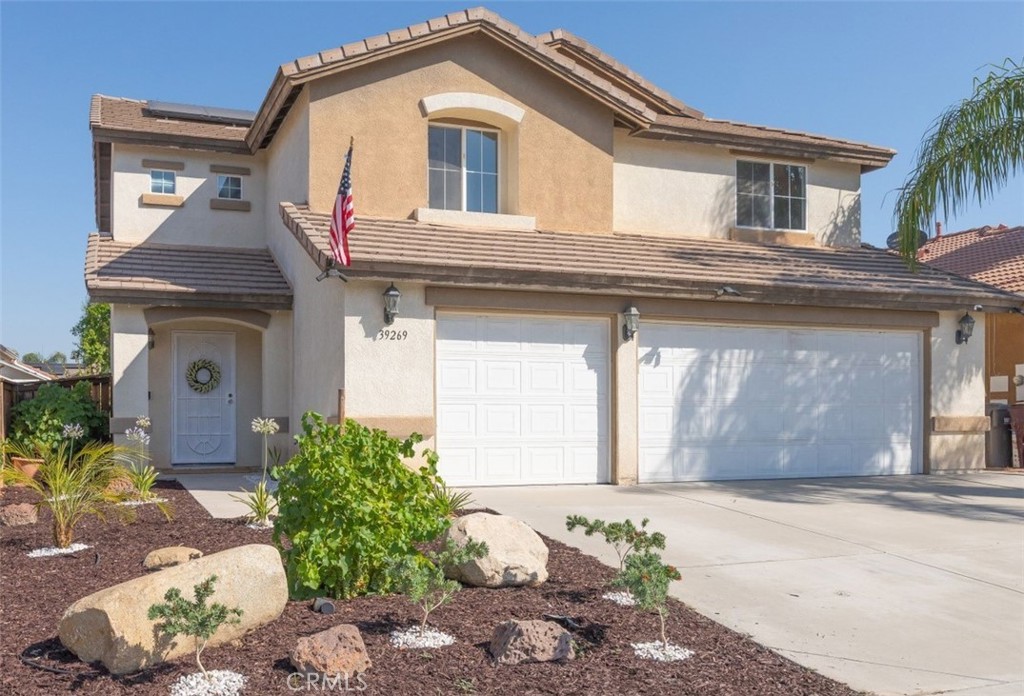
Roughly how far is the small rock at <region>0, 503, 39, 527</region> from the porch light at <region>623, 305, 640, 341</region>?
300 inches

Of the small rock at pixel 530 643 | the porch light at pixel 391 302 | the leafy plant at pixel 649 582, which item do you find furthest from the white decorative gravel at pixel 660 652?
the porch light at pixel 391 302

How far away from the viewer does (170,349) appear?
15969 millimetres

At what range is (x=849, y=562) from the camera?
815cm

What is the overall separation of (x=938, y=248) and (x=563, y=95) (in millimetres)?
17175

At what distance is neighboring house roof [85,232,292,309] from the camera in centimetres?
1441

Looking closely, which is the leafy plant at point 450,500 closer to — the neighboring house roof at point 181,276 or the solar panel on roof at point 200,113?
the neighboring house roof at point 181,276

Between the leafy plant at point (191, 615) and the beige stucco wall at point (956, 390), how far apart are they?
13.1m

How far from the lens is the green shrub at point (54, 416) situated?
14.8 meters

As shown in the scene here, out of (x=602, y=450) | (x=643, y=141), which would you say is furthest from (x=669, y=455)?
(x=643, y=141)

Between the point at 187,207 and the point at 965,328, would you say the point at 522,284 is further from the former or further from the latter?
the point at 965,328

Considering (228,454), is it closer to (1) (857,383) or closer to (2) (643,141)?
(2) (643,141)

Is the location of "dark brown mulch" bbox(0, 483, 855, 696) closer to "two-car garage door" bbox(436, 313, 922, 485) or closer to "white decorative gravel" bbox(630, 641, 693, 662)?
"white decorative gravel" bbox(630, 641, 693, 662)

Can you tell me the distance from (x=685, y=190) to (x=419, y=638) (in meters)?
12.0

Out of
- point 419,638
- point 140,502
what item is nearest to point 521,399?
point 140,502
